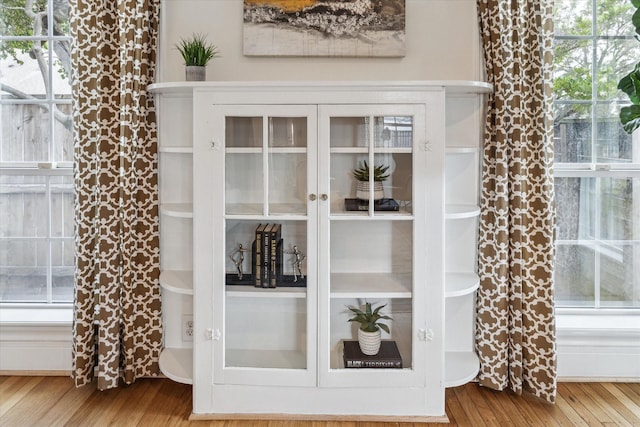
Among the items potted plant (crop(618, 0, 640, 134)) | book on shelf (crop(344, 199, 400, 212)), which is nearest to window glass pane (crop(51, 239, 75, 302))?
book on shelf (crop(344, 199, 400, 212))

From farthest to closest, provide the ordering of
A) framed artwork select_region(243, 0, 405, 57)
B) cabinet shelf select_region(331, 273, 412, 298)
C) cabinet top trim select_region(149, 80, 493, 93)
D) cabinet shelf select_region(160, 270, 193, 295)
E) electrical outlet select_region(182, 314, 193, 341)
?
1. electrical outlet select_region(182, 314, 193, 341)
2. framed artwork select_region(243, 0, 405, 57)
3. cabinet shelf select_region(160, 270, 193, 295)
4. cabinet shelf select_region(331, 273, 412, 298)
5. cabinet top trim select_region(149, 80, 493, 93)

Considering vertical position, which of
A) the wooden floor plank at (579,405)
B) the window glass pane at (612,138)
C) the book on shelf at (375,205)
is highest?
the window glass pane at (612,138)

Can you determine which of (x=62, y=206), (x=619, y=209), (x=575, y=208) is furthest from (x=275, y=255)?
(x=619, y=209)

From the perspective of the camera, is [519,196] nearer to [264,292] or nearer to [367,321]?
[367,321]

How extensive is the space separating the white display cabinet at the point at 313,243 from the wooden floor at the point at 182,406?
5.4 inches

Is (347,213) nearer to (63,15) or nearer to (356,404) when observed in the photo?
(356,404)

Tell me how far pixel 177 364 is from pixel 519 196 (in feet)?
5.76

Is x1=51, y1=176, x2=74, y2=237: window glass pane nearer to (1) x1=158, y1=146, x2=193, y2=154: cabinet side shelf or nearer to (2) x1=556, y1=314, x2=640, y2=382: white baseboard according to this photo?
(1) x1=158, y1=146, x2=193, y2=154: cabinet side shelf

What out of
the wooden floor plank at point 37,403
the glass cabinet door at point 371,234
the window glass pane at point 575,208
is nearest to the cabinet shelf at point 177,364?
the wooden floor plank at point 37,403

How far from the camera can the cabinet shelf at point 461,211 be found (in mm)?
2191

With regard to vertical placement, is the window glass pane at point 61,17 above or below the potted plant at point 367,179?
above

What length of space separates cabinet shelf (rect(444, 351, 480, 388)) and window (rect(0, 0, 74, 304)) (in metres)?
1.98

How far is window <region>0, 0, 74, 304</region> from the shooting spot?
8.54ft

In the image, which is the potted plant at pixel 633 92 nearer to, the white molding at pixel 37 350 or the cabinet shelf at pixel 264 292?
the cabinet shelf at pixel 264 292
